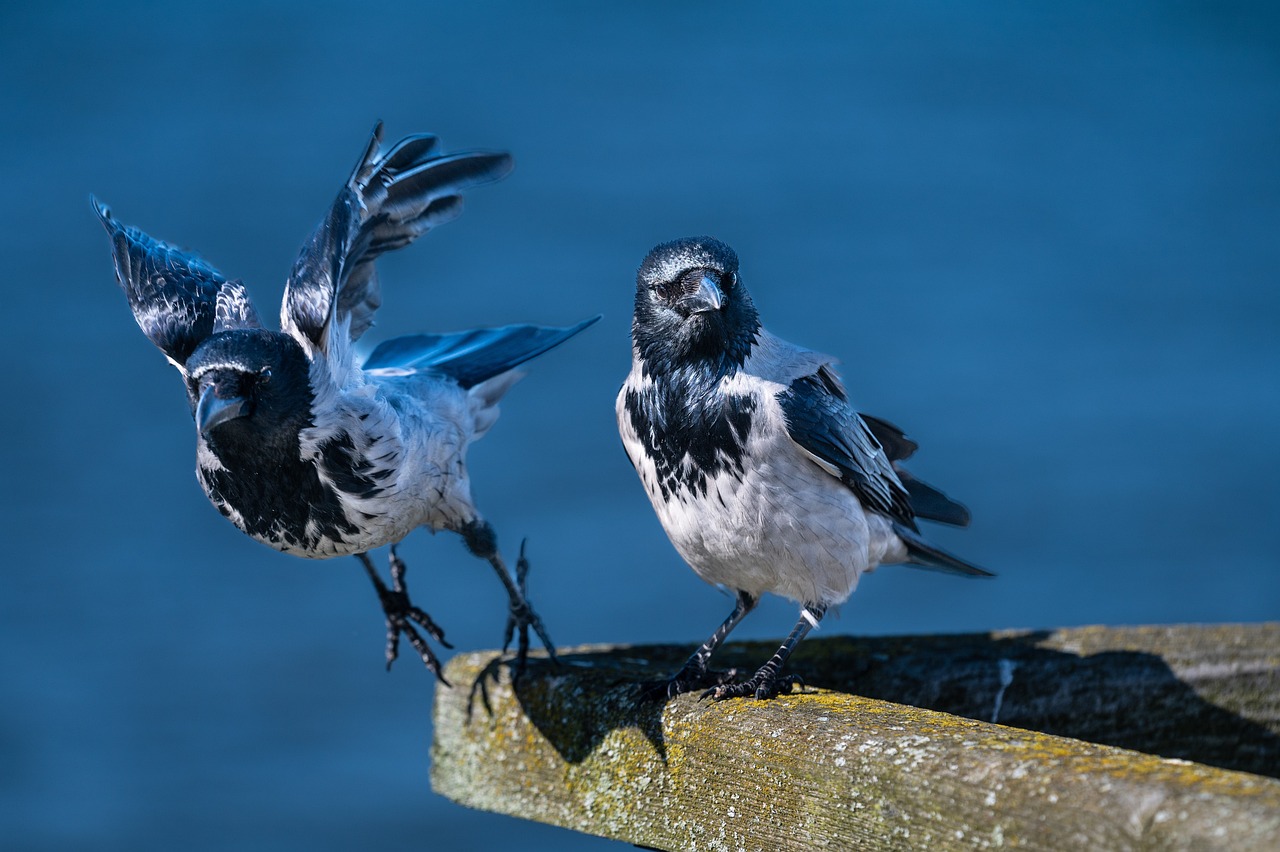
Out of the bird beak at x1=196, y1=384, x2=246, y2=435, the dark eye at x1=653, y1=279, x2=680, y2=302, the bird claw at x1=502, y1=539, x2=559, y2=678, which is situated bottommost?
the bird claw at x1=502, y1=539, x2=559, y2=678

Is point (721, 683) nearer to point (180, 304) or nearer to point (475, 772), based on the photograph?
point (475, 772)

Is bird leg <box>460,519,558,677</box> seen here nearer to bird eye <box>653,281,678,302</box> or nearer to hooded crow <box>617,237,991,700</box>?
hooded crow <box>617,237,991,700</box>

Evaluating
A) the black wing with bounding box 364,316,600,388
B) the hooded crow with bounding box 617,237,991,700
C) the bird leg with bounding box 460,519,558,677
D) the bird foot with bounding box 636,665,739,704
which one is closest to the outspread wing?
the black wing with bounding box 364,316,600,388

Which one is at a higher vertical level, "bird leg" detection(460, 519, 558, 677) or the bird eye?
the bird eye

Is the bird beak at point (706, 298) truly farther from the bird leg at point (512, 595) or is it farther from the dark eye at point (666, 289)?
the bird leg at point (512, 595)

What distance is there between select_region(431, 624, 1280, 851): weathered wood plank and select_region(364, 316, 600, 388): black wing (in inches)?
36.8

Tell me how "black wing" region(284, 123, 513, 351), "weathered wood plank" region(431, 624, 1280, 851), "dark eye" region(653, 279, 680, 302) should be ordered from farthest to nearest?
1. "black wing" region(284, 123, 513, 351)
2. "dark eye" region(653, 279, 680, 302)
3. "weathered wood plank" region(431, 624, 1280, 851)

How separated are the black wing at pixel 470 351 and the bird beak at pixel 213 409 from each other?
A: 1123 millimetres

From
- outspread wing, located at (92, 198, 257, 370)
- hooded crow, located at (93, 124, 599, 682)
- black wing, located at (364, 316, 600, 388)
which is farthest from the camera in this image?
black wing, located at (364, 316, 600, 388)

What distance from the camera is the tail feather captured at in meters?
3.99

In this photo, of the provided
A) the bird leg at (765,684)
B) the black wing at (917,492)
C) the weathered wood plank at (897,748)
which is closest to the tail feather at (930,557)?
the black wing at (917,492)

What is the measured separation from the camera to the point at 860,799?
2666 mm

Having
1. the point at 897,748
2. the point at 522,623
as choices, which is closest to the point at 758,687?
the point at 897,748

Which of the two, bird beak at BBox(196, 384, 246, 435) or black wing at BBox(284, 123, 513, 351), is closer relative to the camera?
bird beak at BBox(196, 384, 246, 435)
